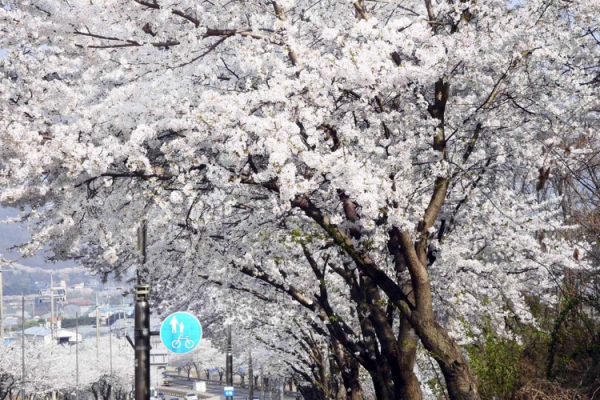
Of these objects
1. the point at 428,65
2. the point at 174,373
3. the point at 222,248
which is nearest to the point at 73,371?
the point at 222,248

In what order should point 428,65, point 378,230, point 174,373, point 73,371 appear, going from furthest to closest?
point 174,373 < point 73,371 < point 378,230 < point 428,65

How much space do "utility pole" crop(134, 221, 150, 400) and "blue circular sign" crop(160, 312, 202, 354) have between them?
34 cm

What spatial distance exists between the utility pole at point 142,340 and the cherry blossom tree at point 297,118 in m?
1.04

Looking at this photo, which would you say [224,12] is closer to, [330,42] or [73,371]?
[330,42]

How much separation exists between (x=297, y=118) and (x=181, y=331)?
4323 mm

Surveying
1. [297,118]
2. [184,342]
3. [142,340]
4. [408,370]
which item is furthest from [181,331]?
[297,118]

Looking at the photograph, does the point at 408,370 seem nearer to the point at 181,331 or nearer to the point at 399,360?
the point at 399,360

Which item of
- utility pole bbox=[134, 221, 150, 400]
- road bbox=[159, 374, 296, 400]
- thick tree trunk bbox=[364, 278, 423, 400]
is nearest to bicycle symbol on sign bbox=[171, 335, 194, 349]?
utility pole bbox=[134, 221, 150, 400]

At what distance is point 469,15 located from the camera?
923cm

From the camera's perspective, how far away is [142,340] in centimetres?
1114

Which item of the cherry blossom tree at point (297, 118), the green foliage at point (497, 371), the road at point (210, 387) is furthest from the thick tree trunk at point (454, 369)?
the road at point (210, 387)

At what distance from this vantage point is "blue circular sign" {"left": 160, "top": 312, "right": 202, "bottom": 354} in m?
11.4

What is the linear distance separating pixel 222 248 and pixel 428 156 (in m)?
3.87

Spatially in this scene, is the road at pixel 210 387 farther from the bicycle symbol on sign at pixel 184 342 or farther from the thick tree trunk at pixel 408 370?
the thick tree trunk at pixel 408 370
